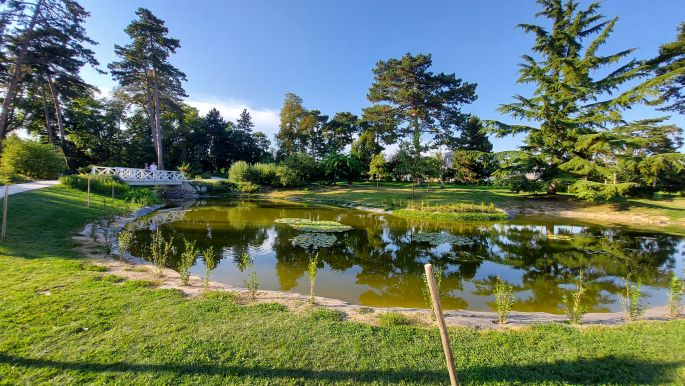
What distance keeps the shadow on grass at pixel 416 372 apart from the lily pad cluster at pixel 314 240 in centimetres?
732

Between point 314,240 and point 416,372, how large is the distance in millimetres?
8394

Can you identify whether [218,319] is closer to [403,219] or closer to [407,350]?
[407,350]

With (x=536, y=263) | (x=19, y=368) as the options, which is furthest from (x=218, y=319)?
(x=536, y=263)

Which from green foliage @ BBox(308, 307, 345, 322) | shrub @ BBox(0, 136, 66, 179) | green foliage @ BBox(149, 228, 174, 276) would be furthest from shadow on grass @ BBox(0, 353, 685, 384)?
shrub @ BBox(0, 136, 66, 179)

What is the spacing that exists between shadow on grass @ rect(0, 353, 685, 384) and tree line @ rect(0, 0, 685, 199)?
69.8ft

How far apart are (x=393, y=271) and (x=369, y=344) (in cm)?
470

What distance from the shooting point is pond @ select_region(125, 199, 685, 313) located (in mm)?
6641

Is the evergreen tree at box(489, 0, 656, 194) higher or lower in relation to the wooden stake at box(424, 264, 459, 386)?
higher

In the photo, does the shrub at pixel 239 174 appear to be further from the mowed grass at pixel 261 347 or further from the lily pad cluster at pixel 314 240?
the mowed grass at pixel 261 347

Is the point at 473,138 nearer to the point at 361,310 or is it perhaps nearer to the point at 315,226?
the point at 315,226

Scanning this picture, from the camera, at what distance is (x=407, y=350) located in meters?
→ 3.56

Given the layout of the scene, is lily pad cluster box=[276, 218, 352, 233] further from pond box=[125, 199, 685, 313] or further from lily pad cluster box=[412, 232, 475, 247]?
lily pad cluster box=[412, 232, 475, 247]

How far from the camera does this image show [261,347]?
11.4 ft

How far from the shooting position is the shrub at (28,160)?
17203 millimetres
